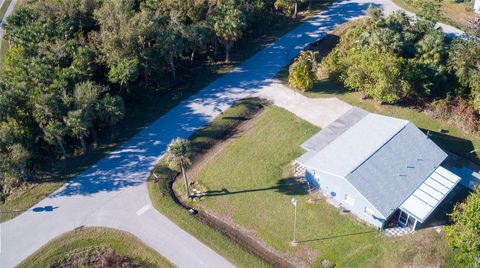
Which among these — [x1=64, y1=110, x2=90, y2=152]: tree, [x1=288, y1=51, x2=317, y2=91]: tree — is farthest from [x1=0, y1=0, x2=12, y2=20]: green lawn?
[x1=288, y1=51, x2=317, y2=91]: tree

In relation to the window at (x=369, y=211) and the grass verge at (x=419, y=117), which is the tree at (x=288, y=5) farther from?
the window at (x=369, y=211)

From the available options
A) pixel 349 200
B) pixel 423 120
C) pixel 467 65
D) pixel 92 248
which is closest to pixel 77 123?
pixel 92 248

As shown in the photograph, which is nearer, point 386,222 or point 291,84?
point 386,222

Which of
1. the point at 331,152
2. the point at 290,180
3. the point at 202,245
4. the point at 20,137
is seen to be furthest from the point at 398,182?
the point at 20,137

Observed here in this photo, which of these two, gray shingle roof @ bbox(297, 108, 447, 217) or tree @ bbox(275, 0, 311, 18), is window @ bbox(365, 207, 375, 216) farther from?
tree @ bbox(275, 0, 311, 18)

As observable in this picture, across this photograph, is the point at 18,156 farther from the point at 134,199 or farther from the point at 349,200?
the point at 349,200

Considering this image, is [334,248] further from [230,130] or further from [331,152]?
[230,130]

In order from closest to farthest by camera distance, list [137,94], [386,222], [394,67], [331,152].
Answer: [386,222] → [331,152] → [394,67] → [137,94]
